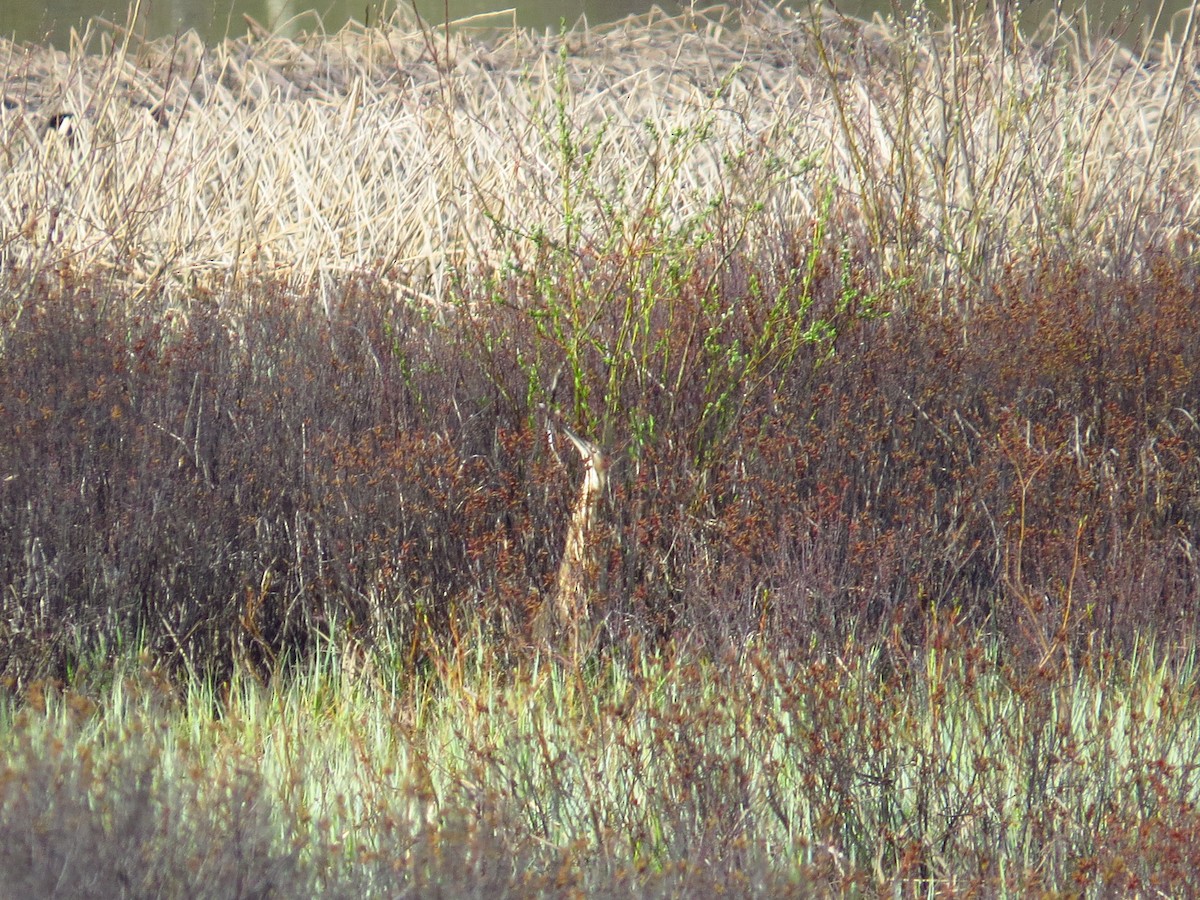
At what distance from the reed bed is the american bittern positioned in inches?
32.2

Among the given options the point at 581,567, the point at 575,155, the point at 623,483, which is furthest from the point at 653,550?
the point at 575,155

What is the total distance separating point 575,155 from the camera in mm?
4414

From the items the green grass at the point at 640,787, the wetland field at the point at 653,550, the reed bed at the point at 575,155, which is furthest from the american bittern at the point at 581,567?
the reed bed at the point at 575,155

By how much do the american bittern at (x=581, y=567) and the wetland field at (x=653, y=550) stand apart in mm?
19

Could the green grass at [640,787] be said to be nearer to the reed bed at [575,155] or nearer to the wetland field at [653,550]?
the wetland field at [653,550]

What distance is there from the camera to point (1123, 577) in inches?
118

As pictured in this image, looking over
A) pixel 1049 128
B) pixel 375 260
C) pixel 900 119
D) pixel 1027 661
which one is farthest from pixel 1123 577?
pixel 375 260

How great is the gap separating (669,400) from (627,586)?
2.48 ft

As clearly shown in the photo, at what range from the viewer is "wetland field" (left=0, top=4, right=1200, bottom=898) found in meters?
2.01

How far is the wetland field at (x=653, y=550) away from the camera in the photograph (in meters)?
2.01

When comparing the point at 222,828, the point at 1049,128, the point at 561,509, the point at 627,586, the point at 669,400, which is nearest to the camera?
the point at 222,828

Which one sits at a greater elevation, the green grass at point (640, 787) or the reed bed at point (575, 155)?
the reed bed at point (575, 155)

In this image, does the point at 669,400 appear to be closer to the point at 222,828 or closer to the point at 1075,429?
the point at 1075,429

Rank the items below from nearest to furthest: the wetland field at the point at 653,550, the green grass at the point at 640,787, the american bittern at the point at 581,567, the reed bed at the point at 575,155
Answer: the green grass at the point at 640,787 → the wetland field at the point at 653,550 → the american bittern at the point at 581,567 → the reed bed at the point at 575,155
